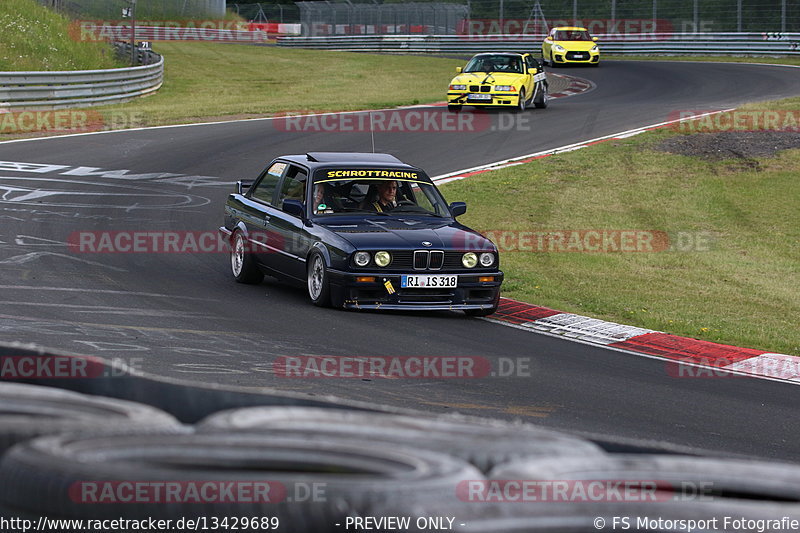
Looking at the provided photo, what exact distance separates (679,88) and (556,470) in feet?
106

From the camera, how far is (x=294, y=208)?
1116cm

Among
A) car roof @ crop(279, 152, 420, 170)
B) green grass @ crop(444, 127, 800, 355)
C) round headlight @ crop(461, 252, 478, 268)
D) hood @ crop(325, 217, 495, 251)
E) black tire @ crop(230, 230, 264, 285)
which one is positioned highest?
car roof @ crop(279, 152, 420, 170)

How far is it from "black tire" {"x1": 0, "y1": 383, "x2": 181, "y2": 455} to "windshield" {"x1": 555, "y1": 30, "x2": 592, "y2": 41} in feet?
143

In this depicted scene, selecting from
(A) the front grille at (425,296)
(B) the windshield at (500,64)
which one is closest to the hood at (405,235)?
(A) the front grille at (425,296)

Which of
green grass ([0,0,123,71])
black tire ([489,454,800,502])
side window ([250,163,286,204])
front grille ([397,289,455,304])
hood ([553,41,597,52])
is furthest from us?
hood ([553,41,597,52])

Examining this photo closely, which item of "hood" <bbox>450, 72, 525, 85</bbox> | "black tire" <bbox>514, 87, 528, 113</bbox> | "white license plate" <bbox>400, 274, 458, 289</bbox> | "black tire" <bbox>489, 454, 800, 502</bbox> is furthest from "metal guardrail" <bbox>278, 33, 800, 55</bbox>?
"black tire" <bbox>489, 454, 800, 502</bbox>

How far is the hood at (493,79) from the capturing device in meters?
27.2

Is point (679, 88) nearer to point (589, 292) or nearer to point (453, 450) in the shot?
point (589, 292)

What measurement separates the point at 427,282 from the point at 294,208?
165 centimetres

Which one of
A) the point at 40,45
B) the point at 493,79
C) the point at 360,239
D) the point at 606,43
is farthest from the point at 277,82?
the point at 360,239

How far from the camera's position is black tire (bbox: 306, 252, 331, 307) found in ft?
34.4

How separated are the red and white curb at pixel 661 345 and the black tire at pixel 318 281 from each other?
5.27ft

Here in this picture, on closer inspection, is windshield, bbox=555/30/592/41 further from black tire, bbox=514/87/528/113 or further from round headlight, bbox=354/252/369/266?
round headlight, bbox=354/252/369/266

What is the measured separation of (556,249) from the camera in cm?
1482
